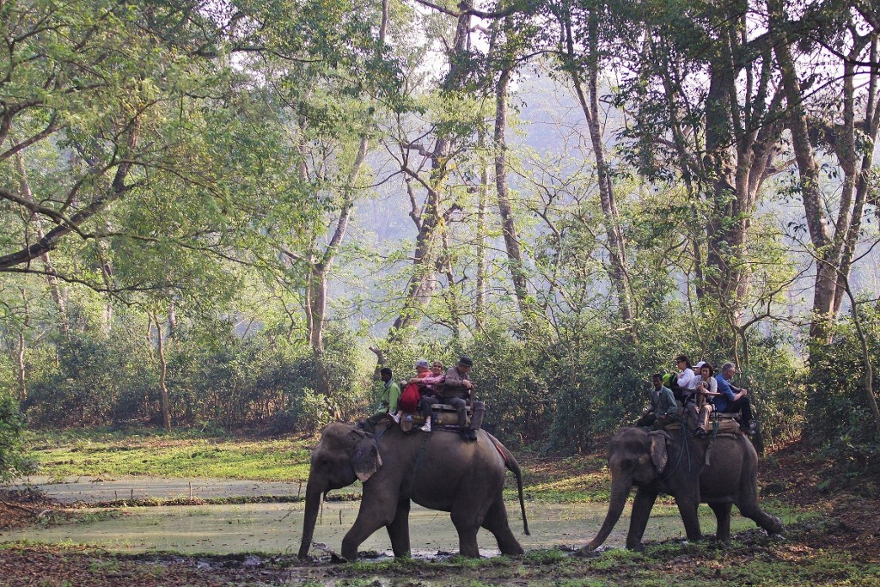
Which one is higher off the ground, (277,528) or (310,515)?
(310,515)

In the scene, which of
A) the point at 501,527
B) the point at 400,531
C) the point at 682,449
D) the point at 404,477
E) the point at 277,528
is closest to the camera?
the point at 404,477

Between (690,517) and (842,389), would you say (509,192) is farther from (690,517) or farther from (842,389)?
(690,517)

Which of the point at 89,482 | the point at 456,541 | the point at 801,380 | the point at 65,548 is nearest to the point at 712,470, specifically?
the point at 456,541

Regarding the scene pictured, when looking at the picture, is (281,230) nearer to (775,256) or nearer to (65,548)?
(65,548)

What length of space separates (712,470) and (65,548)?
25.4 feet

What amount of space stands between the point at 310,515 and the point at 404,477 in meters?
1.12

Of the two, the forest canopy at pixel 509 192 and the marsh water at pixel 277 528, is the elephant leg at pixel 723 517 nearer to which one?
the marsh water at pixel 277 528

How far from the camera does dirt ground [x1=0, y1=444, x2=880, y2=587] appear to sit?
8.52m

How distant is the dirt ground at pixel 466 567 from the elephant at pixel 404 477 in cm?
55

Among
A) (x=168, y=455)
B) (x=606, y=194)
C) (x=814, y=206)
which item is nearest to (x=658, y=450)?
(x=814, y=206)

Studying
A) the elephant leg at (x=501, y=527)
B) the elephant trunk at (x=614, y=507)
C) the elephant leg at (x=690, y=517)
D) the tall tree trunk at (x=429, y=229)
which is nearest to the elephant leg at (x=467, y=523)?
the elephant leg at (x=501, y=527)

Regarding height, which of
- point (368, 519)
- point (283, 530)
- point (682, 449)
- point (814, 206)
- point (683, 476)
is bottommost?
point (283, 530)

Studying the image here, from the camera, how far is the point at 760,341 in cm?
1805

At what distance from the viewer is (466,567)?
962 centimetres
